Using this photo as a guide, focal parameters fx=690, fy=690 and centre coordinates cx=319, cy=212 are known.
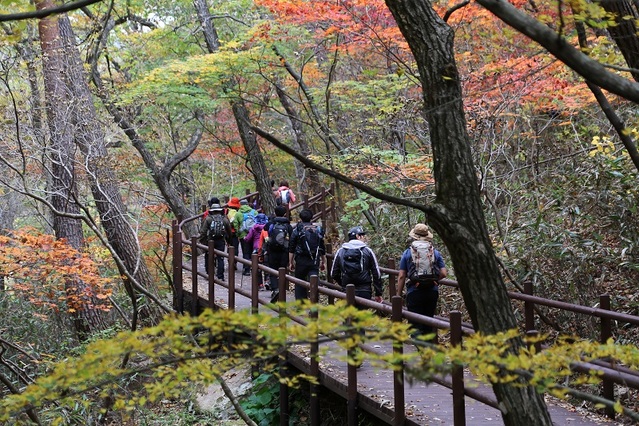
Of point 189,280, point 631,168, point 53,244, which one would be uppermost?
point 631,168

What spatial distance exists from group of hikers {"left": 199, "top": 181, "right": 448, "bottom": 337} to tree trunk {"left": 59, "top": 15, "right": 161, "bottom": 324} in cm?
192

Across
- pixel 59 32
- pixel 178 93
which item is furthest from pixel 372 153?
pixel 59 32

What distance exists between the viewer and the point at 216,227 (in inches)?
480

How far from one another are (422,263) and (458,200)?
3372 mm

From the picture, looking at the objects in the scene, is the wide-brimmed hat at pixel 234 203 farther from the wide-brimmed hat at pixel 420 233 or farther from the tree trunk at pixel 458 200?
the tree trunk at pixel 458 200

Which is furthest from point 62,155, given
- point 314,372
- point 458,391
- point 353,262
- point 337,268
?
point 458,391

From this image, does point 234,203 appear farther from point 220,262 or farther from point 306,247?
point 306,247

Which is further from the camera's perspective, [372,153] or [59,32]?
[59,32]

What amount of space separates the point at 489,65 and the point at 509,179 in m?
2.09

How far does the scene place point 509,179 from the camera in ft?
36.4

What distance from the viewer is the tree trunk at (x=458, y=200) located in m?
4.17

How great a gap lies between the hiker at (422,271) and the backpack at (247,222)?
5748mm

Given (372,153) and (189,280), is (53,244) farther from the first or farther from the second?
(372,153)

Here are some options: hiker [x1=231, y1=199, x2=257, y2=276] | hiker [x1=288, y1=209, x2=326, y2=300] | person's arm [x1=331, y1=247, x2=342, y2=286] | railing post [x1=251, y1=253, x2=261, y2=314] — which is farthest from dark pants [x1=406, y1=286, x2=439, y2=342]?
hiker [x1=231, y1=199, x2=257, y2=276]
